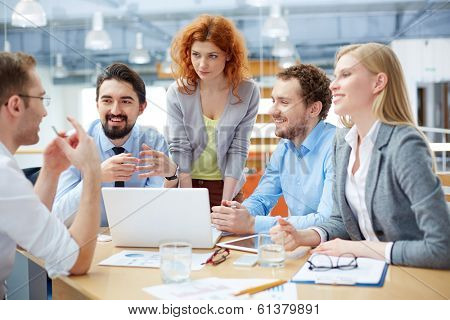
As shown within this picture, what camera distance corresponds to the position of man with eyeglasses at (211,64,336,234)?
165 cm

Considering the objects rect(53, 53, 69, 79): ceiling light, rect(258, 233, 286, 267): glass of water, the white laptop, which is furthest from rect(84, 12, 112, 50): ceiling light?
rect(258, 233, 286, 267): glass of water

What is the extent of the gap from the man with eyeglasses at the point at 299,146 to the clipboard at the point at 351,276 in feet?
1.98

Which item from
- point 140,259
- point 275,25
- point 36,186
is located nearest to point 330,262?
point 140,259

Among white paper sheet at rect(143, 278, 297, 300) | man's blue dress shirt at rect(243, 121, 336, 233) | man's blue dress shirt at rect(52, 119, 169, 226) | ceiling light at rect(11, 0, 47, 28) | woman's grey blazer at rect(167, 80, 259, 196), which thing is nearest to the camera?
white paper sheet at rect(143, 278, 297, 300)

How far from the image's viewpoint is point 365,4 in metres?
2.05

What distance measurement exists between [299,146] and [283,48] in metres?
0.74

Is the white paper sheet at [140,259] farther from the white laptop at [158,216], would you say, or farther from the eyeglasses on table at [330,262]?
the eyeglasses on table at [330,262]

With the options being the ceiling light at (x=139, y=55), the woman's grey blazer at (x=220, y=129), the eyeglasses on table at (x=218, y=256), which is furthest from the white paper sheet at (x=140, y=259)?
the ceiling light at (x=139, y=55)

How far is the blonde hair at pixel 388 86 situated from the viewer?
118 centimetres

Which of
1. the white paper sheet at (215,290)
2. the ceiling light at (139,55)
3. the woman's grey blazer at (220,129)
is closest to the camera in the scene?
the white paper sheet at (215,290)

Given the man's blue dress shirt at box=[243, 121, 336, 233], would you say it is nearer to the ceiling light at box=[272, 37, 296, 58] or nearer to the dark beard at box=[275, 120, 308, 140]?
the dark beard at box=[275, 120, 308, 140]

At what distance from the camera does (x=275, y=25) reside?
91.6 inches

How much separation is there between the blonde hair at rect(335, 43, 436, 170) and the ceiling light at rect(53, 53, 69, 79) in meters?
1.00

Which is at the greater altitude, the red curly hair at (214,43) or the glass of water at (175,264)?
the red curly hair at (214,43)
